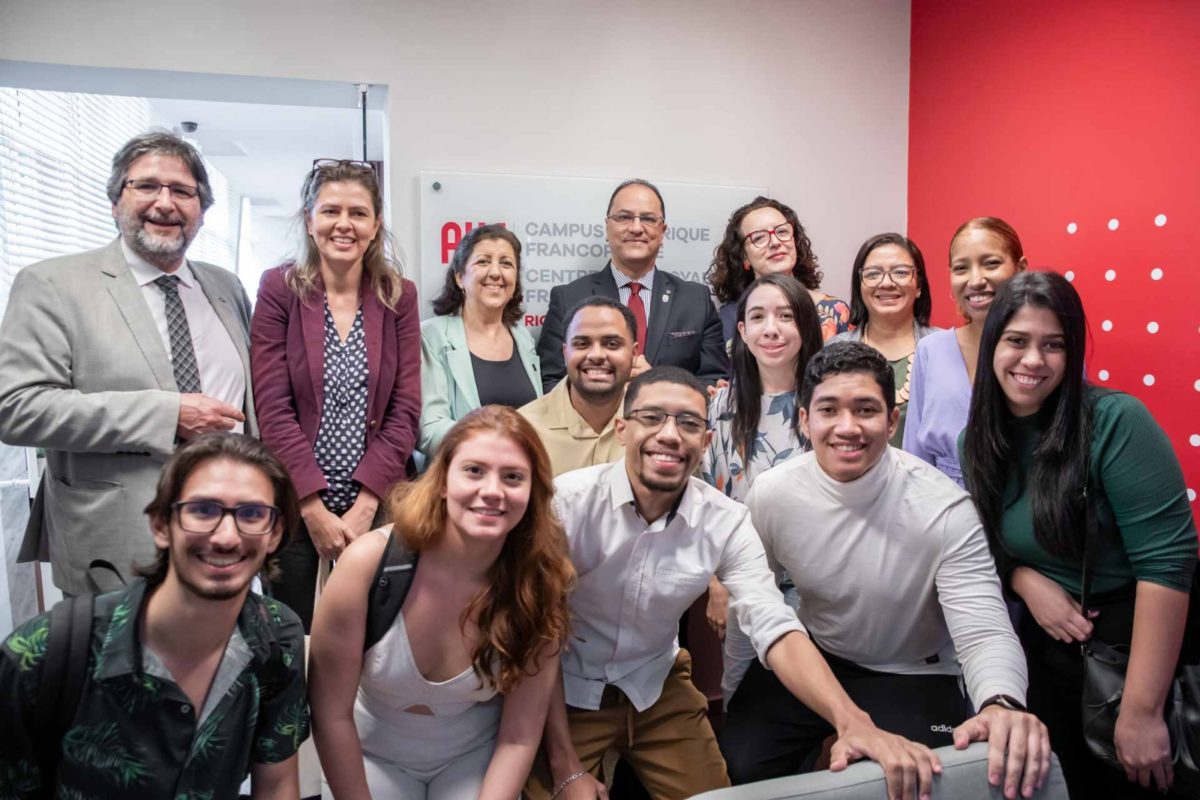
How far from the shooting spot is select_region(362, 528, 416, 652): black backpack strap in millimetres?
1718

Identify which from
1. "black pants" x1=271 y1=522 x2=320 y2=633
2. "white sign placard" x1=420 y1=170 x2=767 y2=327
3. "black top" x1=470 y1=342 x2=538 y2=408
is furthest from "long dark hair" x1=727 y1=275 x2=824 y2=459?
"black pants" x1=271 y1=522 x2=320 y2=633

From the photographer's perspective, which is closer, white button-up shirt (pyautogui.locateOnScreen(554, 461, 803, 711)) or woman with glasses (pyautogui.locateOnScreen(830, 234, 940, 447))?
white button-up shirt (pyautogui.locateOnScreen(554, 461, 803, 711))

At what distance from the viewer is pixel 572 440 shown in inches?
102

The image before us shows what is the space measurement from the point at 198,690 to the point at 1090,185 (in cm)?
322

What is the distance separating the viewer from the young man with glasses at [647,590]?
2021mm

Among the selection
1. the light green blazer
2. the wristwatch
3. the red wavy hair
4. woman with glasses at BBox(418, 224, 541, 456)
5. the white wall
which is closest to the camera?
the wristwatch

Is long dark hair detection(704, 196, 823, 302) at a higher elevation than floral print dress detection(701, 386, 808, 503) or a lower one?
higher

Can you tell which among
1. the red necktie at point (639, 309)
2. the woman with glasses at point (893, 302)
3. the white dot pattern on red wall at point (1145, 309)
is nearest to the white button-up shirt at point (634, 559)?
the woman with glasses at point (893, 302)

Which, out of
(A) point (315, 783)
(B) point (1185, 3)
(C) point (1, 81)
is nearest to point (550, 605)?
(A) point (315, 783)

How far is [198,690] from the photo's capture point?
1.49 metres

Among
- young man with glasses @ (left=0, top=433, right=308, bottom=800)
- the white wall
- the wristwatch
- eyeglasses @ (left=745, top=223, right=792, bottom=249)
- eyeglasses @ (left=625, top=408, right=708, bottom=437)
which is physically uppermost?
the white wall

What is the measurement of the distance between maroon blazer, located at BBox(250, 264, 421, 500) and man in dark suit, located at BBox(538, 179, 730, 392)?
78 cm

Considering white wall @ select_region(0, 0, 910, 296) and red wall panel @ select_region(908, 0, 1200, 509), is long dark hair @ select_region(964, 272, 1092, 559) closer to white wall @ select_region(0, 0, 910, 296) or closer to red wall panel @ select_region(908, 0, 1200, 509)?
red wall panel @ select_region(908, 0, 1200, 509)

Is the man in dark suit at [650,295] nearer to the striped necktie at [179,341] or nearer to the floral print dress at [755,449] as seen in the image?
the floral print dress at [755,449]
